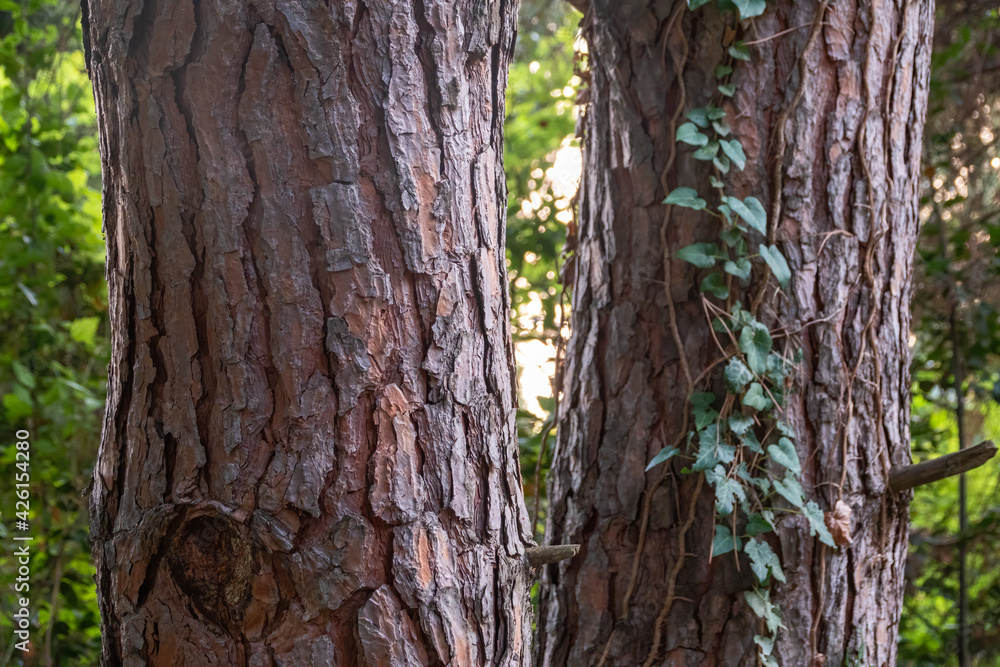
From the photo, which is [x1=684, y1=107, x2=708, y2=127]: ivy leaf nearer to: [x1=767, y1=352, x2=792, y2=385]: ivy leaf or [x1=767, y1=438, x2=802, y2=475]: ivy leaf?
[x1=767, y1=352, x2=792, y2=385]: ivy leaf

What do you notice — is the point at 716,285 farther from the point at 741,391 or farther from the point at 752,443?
the point at 752,443

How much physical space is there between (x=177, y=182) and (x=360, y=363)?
0.28 metres

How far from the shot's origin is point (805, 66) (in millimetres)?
1463

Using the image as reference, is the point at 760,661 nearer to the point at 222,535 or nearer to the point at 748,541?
the point at 748,541

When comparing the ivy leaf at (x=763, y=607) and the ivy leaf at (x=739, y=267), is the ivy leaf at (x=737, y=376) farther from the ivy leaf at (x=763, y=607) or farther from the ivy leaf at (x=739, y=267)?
the ivy leaf at (x=763, y=607)

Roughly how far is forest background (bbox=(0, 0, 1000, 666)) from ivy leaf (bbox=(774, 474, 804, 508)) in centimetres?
54

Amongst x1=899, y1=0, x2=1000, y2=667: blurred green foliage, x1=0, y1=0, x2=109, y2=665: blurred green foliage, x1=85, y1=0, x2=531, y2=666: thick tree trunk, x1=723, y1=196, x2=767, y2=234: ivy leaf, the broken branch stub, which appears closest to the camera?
x1=85, y1=0, x2=531, y2=666: thick tree trunk

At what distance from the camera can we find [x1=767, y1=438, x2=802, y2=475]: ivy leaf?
1.40 meters

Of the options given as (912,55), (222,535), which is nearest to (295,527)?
(222,535)

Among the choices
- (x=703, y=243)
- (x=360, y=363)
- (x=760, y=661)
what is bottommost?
(x=760, y=661)

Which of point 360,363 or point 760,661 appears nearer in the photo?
point 360,363

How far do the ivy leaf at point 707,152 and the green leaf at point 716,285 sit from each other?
243mm

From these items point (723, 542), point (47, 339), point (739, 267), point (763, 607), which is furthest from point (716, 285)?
point (47, 339)

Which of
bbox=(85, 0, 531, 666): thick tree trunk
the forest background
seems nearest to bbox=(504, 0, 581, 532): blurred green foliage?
the forest background
